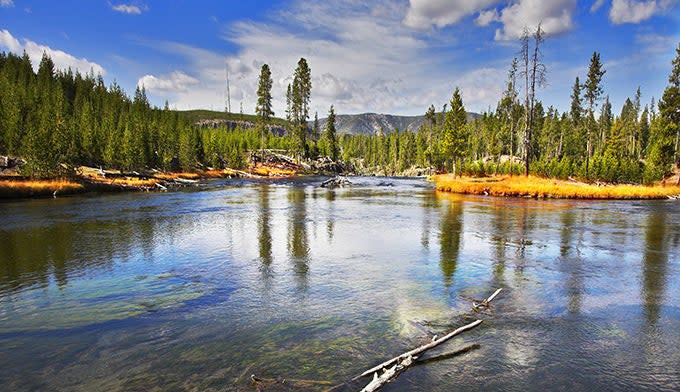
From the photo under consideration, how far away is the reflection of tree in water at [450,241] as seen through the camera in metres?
12.7

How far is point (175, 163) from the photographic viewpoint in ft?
290

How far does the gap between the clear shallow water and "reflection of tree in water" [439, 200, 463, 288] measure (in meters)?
0.13

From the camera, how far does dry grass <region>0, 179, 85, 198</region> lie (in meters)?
35.4

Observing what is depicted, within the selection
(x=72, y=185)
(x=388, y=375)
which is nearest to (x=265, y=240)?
(x=388, y=375)

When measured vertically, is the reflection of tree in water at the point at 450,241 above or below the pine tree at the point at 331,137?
below

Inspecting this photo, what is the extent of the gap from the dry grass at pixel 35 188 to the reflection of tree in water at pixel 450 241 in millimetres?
37522

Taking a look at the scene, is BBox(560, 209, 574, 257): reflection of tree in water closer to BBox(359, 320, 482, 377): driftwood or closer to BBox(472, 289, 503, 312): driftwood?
BBox(472, 289, 503, 312): driftwood

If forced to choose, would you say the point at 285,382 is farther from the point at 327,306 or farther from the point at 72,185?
the point at 72,185

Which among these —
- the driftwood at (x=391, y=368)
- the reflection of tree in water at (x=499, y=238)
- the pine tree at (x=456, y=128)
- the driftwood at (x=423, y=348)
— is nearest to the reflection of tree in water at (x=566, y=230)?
the reflection of tree in water at (x=499, y=238)

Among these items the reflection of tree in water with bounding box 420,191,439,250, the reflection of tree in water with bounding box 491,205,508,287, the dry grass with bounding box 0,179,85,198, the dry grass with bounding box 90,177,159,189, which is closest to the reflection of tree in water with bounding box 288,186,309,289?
the reflection of tree in water with bounding box 420,191,439,250

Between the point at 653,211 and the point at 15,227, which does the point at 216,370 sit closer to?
the point at 15,227

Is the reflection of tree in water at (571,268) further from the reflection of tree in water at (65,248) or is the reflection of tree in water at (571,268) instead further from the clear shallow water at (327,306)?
the reflection of tree in water at (65,248)

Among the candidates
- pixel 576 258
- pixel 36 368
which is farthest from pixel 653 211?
pixel 36 368

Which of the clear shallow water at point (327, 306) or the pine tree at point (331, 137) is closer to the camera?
the clear shallow water at point (327, 306)
